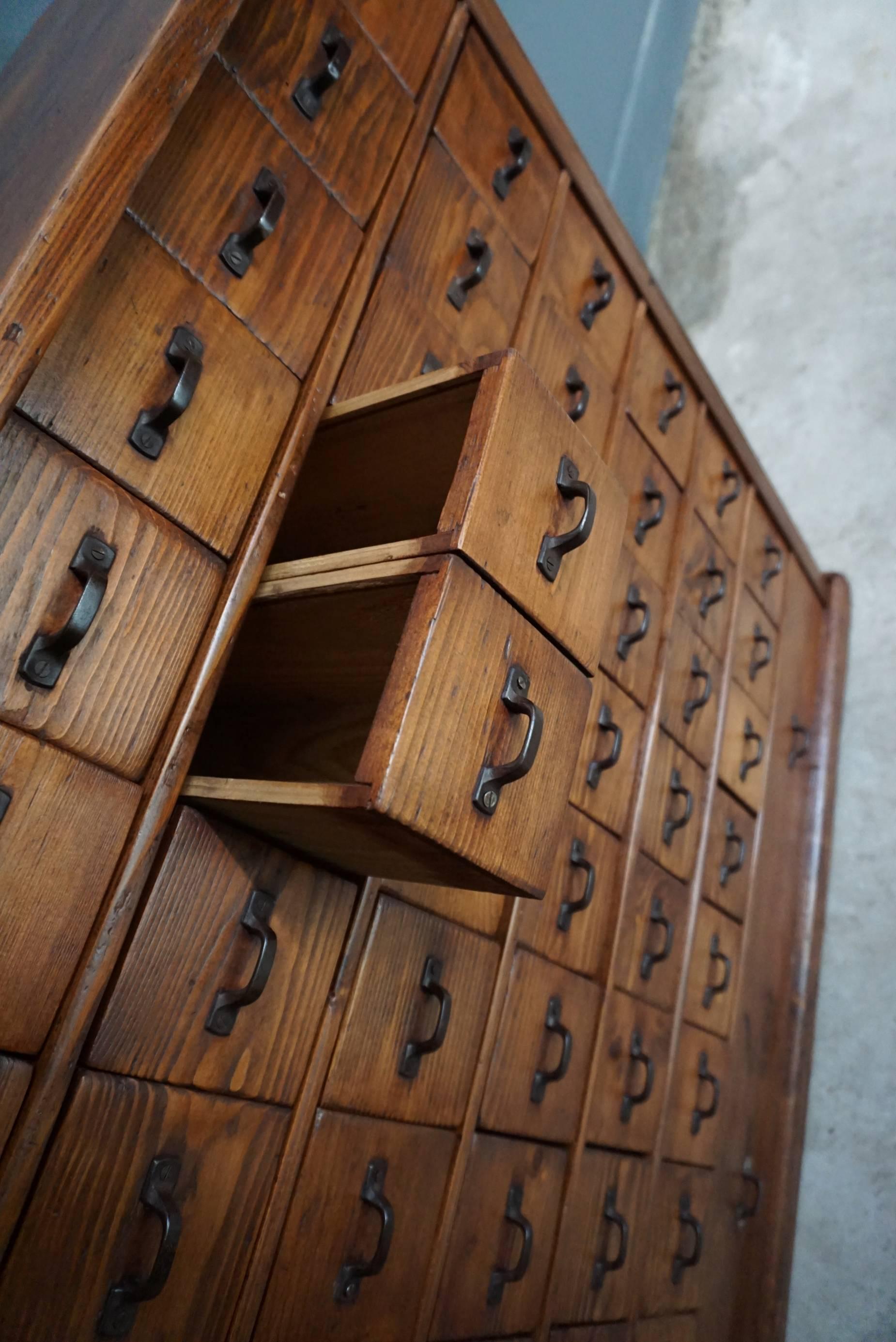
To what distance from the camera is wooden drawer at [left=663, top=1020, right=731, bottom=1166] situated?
209 cm

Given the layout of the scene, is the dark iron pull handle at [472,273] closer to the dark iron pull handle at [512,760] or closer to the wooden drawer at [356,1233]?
the dark iron pull handle at [512,760]

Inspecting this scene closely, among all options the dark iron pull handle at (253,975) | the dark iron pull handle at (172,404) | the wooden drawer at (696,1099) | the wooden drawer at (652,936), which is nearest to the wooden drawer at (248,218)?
the dark iron pull handle at (172,404)

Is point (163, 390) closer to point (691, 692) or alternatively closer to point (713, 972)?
point (691, 692)

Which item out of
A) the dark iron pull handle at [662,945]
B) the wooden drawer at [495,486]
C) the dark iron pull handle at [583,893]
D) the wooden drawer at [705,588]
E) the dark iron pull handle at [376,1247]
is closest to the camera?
the wooden drawer at [495,486]

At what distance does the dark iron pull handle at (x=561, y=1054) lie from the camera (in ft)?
5.49

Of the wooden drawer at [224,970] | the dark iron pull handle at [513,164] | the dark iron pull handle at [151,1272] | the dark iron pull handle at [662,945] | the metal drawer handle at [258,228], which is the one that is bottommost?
the dark iron pull handle at [151,1272]

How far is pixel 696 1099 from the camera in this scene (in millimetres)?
2174

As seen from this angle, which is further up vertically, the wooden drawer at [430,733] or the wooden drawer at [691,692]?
the wooden drawer at [691,692]

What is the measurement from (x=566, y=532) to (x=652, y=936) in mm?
1148

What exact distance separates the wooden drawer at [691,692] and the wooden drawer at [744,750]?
0.08 meters

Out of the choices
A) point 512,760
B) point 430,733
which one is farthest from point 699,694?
point 430,733

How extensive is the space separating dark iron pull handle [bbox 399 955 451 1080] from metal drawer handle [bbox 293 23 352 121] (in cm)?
117

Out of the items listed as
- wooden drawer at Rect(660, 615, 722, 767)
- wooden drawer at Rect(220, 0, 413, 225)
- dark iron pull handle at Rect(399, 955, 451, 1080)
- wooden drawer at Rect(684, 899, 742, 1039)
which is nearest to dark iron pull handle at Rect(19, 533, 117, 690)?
wooden drawer at Rect(220, 0, 413, 225)

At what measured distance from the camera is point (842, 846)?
108 inches
